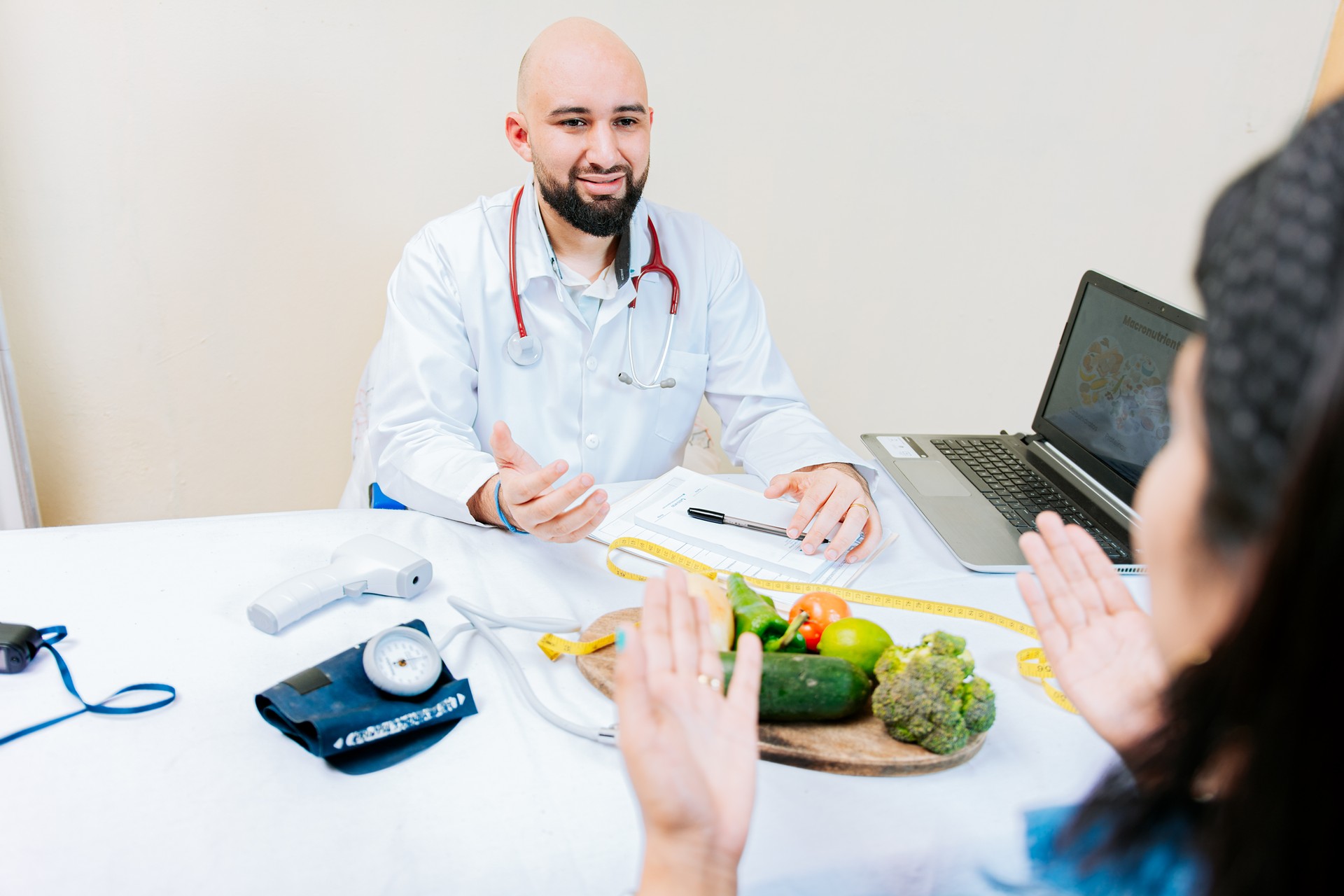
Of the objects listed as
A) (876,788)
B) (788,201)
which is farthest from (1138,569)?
(788,201)

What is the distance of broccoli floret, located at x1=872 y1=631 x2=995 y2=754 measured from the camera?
109cm

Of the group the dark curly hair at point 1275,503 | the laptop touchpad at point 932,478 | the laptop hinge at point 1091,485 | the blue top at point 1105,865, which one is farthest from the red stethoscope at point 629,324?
the dark curly hair at point 1275,503

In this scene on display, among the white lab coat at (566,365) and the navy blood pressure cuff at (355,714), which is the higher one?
the white lab coat at (566,365)

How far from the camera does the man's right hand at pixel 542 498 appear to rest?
1507 mm

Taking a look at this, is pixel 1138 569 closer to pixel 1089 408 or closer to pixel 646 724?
pixel 1089 408

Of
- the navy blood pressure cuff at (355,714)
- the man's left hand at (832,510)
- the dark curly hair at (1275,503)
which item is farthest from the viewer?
the man's left hand at (832,510)

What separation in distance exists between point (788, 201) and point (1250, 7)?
1.69m

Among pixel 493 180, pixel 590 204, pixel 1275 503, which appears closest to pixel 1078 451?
pixel 590 204

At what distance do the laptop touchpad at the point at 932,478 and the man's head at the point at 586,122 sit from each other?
94 cm

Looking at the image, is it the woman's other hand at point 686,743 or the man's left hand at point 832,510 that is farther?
the man's left hand at point 832,510

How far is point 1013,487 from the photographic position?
1969 mm

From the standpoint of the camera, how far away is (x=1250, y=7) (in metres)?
2.99

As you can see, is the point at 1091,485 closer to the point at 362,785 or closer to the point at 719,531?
the point at 719,531

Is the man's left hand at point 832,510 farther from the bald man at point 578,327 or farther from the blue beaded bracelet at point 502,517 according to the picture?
the blue beaded bracelet at point 502,517
